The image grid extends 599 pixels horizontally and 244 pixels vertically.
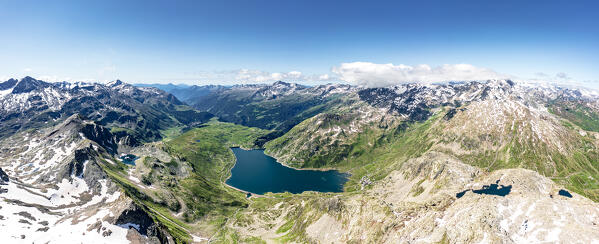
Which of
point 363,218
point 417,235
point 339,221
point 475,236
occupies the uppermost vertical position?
point 475,236

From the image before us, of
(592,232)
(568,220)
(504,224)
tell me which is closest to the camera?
(592,232)

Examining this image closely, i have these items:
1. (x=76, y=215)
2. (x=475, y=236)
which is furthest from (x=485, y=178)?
(x=76, y=215)

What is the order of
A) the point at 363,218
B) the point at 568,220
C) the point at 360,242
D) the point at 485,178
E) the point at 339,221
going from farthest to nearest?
the point at 485,178, the point at 339,221, the point at 363,218, the point at 360,242, the point at 568,220

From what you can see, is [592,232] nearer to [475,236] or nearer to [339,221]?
[475,236]

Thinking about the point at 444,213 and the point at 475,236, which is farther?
the point at 444,213

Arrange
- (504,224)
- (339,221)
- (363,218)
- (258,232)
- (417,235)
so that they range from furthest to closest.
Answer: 1. (258,232)
2. (339,221)
3. (363,218)
4. (417,235)
5. (504,224)

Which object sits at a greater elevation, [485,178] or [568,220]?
[568,220]

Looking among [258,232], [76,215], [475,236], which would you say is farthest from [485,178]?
[76,215]

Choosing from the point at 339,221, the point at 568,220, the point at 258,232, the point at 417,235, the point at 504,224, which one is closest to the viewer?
the point at 568,220

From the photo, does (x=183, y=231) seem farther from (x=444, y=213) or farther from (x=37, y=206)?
(x=444, y=213)
